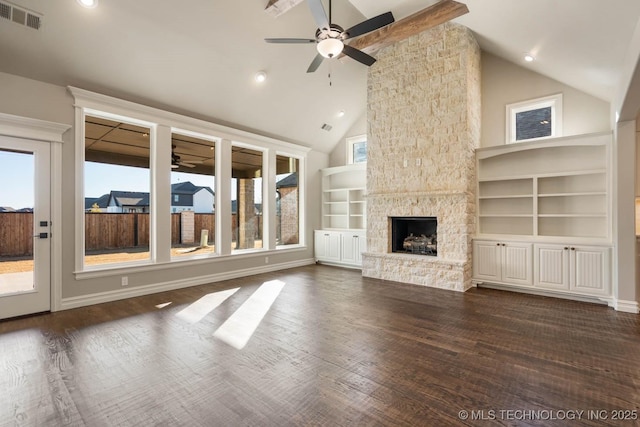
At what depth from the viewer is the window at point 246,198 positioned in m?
6.48

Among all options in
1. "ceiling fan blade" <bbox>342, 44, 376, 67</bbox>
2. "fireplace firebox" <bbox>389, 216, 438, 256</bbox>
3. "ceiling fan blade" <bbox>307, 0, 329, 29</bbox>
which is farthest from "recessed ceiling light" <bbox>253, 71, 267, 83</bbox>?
"fireplace firebox" <bbox>389, 216, 438, 256</bbox>

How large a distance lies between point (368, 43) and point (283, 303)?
488 cm

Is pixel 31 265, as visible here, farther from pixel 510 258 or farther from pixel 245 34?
pixel 510 258

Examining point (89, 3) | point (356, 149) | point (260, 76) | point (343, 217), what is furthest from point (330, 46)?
point (343, 217)

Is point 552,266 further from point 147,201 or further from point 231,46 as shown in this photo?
point 147,201

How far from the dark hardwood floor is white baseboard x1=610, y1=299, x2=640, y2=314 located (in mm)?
193

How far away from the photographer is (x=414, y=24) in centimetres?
504

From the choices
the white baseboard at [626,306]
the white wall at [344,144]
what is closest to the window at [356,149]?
the white wall at [344,144]

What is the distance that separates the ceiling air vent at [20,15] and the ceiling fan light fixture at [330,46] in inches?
125

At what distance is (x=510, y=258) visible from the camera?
5156mm

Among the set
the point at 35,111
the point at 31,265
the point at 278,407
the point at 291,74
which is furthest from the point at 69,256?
the point at 291,74

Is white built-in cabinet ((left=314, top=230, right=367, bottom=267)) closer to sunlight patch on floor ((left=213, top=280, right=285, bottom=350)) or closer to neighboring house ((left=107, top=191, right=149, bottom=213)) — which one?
sunlight patch on floor ((left=213, top=280, right=285, bottom=350))

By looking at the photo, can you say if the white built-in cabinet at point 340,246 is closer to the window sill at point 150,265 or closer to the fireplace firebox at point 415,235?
the fireplace firebox at point 415,235

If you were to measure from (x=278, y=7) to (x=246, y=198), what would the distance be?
3.72 m
